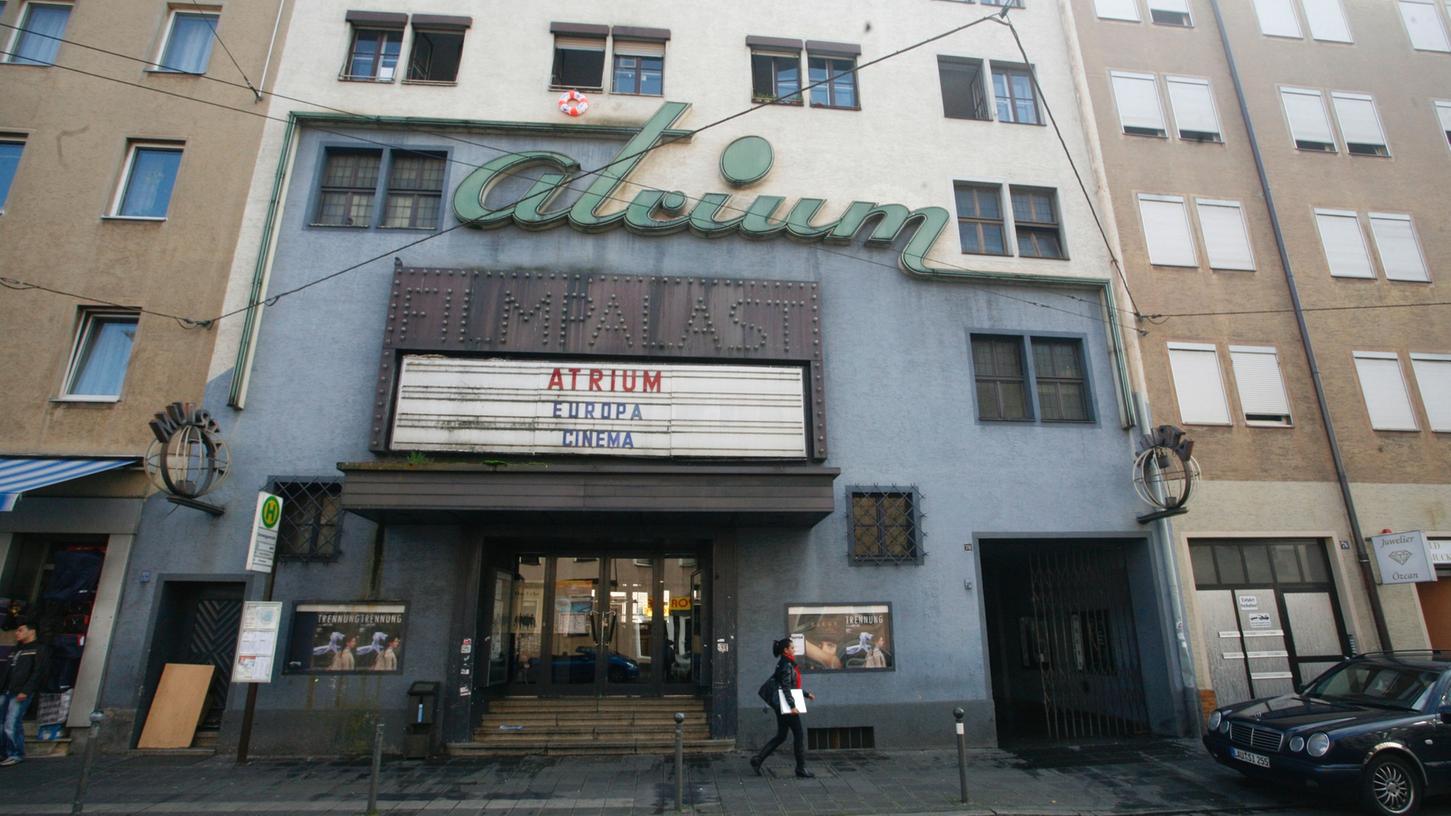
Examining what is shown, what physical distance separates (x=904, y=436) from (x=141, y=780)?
1278 centimetres

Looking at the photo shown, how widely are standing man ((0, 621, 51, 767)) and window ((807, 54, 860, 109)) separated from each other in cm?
1657

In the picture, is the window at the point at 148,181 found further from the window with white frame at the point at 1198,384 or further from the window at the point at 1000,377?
the window with white frame at the point at 1198,384

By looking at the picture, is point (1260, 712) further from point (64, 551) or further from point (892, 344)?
point (64, 551)

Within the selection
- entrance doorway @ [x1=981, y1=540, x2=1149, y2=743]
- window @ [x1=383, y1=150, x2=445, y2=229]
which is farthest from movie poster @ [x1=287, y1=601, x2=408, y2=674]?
entrance doorway @ [x1=981, y1=540, x2=1149, y2=743]

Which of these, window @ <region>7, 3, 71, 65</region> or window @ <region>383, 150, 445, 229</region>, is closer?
window @ <region>383, 150, 445, 229</region>

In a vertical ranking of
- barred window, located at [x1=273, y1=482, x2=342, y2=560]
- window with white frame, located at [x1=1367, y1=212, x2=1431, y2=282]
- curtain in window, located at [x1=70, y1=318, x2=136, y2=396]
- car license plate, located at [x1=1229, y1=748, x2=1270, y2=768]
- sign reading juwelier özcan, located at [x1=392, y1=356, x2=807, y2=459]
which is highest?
window with white frame, located at [x1=1367, y1=212, x2=1431, y2=282]

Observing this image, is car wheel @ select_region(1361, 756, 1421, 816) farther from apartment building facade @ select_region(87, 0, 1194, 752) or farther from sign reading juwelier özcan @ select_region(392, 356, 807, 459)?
sign reading juwelier özcan @ select_region(392, 356, 807, 459)

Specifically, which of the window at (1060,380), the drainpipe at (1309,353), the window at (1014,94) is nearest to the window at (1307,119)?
the drainpipe at (1309,353)

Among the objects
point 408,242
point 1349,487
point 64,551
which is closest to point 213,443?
point 64,551

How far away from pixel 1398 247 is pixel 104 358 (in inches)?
1053

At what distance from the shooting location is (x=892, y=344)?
13867 mm

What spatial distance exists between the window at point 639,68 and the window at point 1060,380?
983cm

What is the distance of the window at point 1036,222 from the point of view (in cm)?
1527

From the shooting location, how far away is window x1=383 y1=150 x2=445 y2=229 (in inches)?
548
